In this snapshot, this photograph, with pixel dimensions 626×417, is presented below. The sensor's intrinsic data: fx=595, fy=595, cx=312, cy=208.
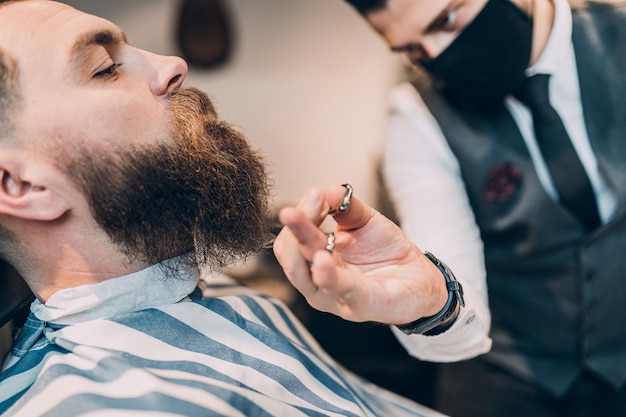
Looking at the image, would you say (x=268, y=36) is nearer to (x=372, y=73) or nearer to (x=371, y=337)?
(x=372, y=73)

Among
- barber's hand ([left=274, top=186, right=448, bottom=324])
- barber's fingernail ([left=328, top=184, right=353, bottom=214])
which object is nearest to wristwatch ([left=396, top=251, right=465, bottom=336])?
barber's hand ([left=274, top=186, right=448, bottom=324])

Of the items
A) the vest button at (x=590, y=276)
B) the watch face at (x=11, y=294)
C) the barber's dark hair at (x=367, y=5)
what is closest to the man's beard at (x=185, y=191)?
the watch face at (x=11, y=294)

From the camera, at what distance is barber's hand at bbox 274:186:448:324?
3.21ft

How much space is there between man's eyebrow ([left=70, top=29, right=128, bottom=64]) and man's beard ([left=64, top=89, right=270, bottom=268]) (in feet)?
0.62

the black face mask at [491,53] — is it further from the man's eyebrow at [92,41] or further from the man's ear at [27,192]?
the man's ear at [27,192]

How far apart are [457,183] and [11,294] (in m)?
1.32

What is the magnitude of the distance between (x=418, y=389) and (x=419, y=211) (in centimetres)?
160

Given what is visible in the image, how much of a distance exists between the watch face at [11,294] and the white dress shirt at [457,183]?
1.00 m

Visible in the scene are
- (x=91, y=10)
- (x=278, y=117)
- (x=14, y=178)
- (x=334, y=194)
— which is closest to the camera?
(x=334, y=194)

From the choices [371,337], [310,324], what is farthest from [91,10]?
[371,337]

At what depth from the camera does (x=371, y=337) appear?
3.22 metres

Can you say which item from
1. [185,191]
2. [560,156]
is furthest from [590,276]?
[185,191]

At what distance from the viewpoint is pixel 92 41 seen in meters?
1.32

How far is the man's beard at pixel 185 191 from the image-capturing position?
1.30 meters
